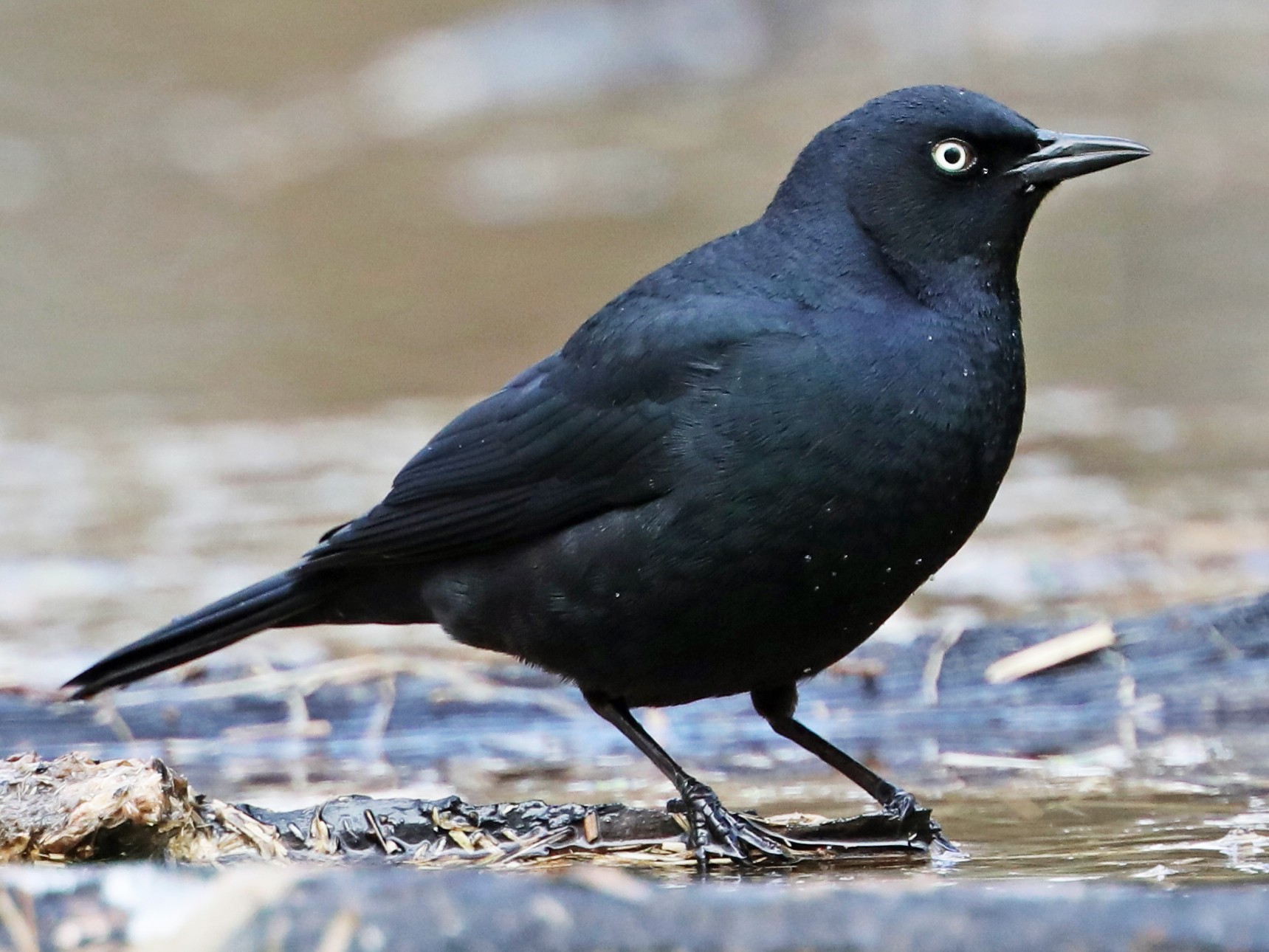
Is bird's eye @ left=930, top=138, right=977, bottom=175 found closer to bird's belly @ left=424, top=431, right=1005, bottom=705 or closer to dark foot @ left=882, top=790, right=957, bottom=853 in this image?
bird's belly @ left=424, top=431, right=1005, bottom=705

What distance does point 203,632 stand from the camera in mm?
4387

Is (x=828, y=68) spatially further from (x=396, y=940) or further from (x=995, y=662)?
(x=396, y=940)

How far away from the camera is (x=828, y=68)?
19.3 meters

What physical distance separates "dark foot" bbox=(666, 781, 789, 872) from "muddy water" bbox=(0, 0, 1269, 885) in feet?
1.12

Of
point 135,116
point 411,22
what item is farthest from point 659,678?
point 411,22

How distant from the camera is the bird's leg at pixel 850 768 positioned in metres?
3.52

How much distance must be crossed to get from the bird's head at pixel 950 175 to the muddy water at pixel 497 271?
3.41 ft

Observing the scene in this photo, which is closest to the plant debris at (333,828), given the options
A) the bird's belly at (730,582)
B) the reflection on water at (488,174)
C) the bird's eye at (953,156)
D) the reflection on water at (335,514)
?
the bird's belly at (730,582)

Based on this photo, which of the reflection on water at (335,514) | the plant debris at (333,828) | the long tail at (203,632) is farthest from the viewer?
the reflection on water at (335,514)

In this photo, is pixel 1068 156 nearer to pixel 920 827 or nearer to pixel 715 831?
pixel 920 827

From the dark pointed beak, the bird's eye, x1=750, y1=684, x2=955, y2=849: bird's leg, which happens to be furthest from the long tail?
the dark pointed beak

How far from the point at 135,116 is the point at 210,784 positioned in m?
16.5

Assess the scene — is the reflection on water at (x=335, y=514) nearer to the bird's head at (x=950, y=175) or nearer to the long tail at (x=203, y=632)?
the long tail at (x=203, y=632)

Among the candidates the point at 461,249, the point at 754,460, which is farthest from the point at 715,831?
the point at 461,249
